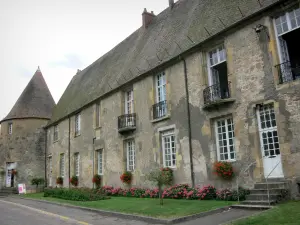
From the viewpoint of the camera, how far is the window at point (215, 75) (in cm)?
1288

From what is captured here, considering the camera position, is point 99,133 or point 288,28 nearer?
point 288,28

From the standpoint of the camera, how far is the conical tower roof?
3072cm

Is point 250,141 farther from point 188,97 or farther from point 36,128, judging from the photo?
point 36,128

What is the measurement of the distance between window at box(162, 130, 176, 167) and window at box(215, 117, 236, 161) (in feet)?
8.82

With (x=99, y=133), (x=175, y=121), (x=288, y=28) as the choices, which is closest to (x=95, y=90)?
(x=99, y=133)

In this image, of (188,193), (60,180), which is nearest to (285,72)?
(188,193)

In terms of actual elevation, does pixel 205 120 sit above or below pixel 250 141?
above

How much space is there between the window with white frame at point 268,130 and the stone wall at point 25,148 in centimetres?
2405

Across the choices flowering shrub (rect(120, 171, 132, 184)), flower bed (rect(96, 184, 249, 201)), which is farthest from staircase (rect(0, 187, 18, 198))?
flower bed (rect(96, 184, 249, 201))

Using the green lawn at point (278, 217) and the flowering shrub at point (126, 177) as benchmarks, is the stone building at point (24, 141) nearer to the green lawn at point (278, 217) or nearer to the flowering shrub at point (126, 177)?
the flowering shrub at point (126, 177)

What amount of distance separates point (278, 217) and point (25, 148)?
2703 centimetres

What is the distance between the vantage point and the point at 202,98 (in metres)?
13.2

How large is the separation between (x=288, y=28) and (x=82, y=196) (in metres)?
11.9

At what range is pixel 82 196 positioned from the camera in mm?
15648
